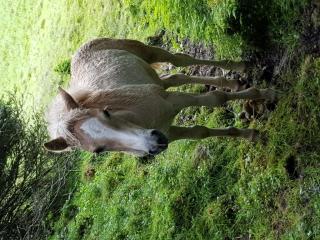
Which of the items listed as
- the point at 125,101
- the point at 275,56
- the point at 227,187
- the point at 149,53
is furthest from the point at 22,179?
the point at 275,56

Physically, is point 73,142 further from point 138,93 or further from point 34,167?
point 34,167

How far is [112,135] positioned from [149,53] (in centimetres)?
199

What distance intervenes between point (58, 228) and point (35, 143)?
1.90 meters

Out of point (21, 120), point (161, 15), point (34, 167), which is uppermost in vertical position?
point (161, 15)

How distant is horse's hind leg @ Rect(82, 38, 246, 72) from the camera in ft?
18.4

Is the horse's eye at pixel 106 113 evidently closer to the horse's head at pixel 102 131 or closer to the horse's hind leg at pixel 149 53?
the horse's head at pixel 102 131

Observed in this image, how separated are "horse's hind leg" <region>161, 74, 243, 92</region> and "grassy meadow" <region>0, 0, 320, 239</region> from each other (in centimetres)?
32

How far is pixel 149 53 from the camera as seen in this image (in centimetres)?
582

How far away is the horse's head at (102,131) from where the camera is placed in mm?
3993

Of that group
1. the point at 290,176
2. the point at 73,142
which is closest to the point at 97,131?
the point at 73,142

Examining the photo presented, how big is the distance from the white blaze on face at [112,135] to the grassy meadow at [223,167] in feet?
5.46

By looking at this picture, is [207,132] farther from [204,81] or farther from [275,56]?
[275,56]

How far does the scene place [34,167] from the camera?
782 centimetres

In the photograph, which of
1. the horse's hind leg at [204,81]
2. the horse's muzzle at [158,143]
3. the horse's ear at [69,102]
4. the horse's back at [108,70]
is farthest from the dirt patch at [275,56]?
the horse's ear at [69,102]
